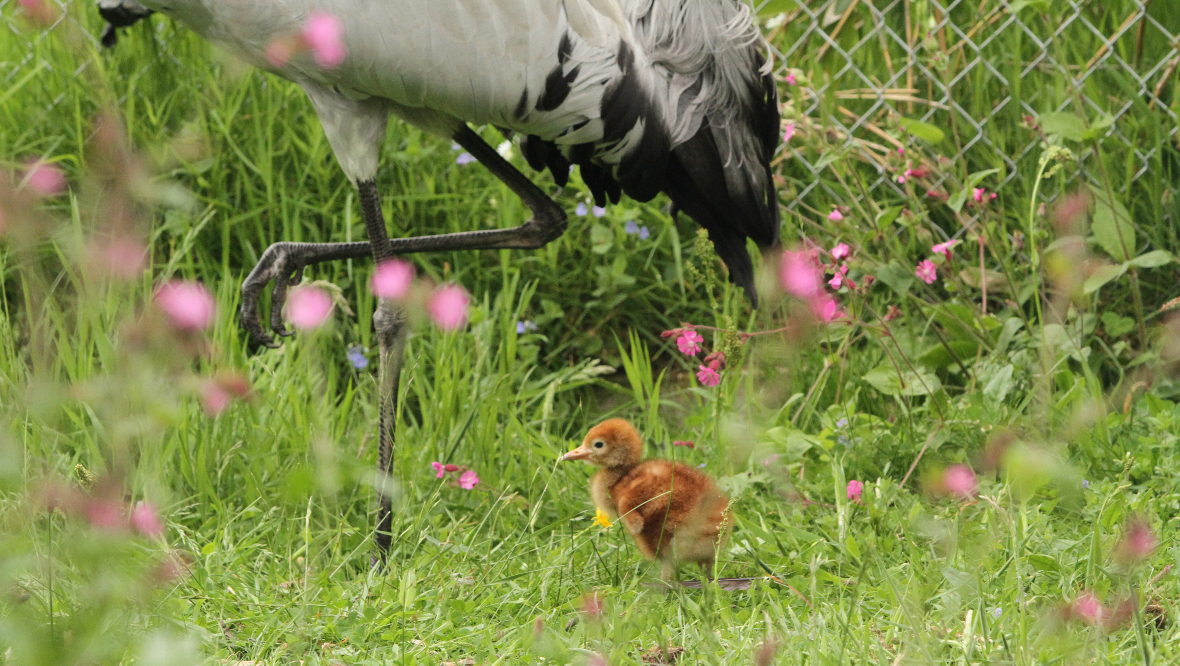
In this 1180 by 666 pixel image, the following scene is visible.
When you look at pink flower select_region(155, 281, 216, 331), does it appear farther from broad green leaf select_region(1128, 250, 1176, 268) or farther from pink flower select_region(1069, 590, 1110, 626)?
broad green leaf select_region(1128, 250, 1176, 268)

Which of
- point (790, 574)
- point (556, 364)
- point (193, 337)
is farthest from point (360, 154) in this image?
point (556, 364)

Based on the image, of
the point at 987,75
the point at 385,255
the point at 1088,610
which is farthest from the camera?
the point at 987,75

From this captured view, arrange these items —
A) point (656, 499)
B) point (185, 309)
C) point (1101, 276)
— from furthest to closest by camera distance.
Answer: point (1101, 276) < point (656, 499) < point (185, 309)

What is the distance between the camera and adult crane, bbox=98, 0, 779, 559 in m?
2.11

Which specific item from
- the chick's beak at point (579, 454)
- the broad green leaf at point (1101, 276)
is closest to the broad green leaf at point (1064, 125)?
the broad green leaf at point (1101, 276)

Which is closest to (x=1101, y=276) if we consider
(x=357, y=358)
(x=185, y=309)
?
(x=357, y=358)

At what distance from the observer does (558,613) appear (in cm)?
207

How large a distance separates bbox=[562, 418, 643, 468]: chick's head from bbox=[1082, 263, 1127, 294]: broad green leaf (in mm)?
1286

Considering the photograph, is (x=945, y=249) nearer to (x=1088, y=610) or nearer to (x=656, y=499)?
(x=656, y=499)

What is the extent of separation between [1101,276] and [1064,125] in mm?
381

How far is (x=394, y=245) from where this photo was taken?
2.67 metres

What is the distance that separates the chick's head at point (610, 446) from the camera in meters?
2.26

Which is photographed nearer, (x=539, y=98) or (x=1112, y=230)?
(x=539, y=98)

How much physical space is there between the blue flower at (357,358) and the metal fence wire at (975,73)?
124 centimetres
